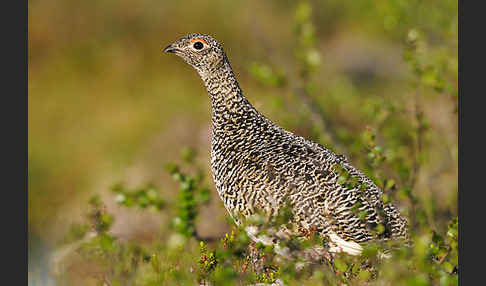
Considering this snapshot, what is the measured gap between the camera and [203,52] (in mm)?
5797

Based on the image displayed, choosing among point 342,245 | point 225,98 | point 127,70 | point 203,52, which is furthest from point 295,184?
point 127,70

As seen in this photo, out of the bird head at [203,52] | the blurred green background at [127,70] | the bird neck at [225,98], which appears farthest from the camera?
the blurred green background at [127,70]

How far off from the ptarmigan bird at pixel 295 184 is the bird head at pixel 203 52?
0.55 m

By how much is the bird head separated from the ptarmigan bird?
1.82 feet

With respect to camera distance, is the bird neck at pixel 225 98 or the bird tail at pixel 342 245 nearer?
the bird tail at pixel 342 245

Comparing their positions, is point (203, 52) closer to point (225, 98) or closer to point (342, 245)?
point (225, 98)

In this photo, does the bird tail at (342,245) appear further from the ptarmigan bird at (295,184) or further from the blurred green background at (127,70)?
the blurred green background at (127,70)

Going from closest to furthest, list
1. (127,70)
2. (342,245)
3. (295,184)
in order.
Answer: (342,245) < (295,184) < (127,70)

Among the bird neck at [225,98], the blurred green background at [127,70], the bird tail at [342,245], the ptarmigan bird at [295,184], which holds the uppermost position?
the blurred green background at [127,70]

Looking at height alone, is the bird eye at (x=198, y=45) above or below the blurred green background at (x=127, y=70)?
below

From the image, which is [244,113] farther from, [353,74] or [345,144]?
[353,74]

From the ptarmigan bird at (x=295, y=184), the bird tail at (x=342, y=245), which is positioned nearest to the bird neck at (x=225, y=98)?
the ptarmigan bird at (x=295, y=184)

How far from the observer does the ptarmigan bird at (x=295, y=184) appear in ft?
15.4

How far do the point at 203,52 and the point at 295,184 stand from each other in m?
1.80
